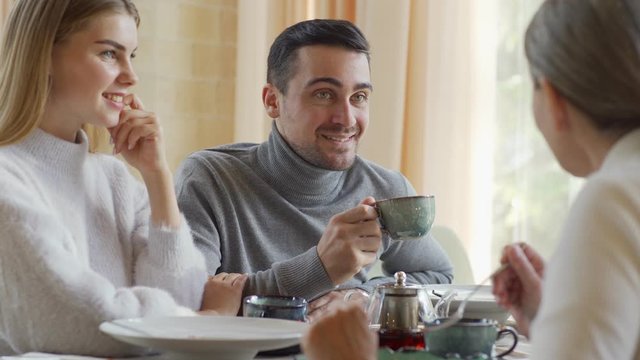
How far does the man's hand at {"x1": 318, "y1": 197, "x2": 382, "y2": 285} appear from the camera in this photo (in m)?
1.79

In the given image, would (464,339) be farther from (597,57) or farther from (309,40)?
(309,40)

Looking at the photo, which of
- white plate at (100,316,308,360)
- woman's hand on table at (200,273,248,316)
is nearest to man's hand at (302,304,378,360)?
white plate at (100,316,308,360)

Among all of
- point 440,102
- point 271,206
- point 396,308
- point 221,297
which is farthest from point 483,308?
point 440,102

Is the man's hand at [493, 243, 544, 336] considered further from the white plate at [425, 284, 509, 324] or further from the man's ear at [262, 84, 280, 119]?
the man's ear at [262, 84, 280, 119]

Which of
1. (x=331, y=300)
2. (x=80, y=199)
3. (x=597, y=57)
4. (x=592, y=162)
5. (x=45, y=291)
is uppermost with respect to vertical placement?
(x=597, y=57)

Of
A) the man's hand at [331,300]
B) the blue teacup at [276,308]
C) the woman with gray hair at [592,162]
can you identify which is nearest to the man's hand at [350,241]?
the man's hand at [331,300]

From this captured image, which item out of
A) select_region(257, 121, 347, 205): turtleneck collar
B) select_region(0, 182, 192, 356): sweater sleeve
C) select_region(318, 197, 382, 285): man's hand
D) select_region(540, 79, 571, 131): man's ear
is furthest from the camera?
select_region(257, 121, 347, 205): turtleneck collar

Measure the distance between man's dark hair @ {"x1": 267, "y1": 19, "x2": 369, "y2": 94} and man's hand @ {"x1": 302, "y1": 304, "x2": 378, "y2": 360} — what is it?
1213mm

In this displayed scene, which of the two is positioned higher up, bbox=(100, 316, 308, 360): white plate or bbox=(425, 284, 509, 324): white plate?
bbox=(100, 316, 308, 360): white plate

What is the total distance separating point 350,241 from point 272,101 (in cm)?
63

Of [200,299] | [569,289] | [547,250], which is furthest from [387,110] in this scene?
[569,289]

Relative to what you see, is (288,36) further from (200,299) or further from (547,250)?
(547,250)

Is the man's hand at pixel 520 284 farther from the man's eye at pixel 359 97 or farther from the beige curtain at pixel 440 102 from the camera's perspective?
the beige curtain at pixel 440 102

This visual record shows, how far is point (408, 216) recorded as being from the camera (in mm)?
1666
